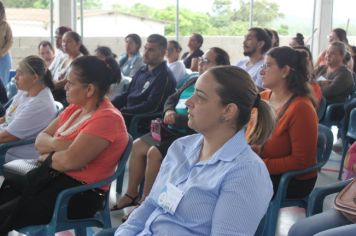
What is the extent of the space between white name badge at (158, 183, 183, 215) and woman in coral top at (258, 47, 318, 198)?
98 cm

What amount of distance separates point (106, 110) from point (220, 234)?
120 centimetres

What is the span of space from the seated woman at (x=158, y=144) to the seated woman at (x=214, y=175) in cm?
161

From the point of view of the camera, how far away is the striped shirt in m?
1.61

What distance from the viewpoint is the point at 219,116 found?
1769 mm

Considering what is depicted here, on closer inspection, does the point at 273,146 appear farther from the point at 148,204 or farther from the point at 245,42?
the point at 245,42

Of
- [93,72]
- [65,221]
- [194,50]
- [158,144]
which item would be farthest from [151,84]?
[194,50]

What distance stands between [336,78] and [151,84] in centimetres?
186

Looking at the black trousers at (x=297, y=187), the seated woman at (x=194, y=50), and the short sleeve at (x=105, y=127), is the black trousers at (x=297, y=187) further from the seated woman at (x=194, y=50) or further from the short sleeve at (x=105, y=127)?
the seated woman at (x=194, y=50)

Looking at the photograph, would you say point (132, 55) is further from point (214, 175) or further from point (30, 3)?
point (214, 175)

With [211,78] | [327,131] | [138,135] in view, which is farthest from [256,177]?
[138,135]

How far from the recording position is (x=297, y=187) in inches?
111

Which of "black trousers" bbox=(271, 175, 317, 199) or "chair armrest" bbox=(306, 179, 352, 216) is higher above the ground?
"chair armrest" bbox=(306, 179, 352, 216)

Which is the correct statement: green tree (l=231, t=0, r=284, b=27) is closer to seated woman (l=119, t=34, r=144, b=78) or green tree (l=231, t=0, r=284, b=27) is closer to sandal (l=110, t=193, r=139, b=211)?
seated woman (l=119, t=34, r=144, b=78)

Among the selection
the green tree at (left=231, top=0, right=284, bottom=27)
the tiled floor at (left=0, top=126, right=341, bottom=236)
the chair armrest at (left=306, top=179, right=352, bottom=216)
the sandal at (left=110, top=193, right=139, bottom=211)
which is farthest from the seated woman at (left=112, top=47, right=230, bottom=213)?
the green tree at (left=231, top=0, right=284, bottom=27)
